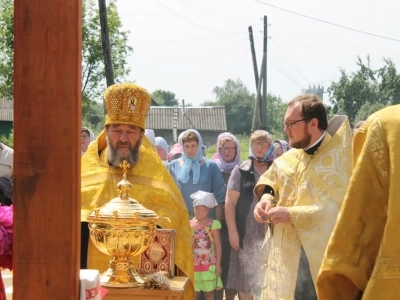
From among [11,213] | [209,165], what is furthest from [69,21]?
[209,165]

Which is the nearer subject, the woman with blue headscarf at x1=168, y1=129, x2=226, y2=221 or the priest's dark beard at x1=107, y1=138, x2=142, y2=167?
the priest's dark beard at x1=107, y1=138, x2=142, y2=167

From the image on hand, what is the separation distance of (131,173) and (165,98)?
3928 inches

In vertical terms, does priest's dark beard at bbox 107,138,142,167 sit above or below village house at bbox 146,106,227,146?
below

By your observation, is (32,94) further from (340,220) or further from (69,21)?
(340,220)

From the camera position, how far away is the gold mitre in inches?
208

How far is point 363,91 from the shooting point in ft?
140

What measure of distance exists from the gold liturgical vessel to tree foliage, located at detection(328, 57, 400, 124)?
36786 millimetres

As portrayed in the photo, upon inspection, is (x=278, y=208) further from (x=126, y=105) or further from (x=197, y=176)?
(x=197, y=176)

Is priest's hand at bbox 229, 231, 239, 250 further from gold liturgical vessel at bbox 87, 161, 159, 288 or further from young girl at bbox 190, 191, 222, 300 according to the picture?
gold liturgical vessel at bbox 87, 161, 159, 288

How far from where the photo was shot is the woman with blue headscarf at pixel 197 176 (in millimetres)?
7773

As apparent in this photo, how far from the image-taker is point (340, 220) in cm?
256

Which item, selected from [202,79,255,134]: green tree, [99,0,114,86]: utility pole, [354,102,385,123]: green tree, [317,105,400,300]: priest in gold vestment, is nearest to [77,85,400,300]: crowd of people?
[317,105,400,300]: priest in gold vestment

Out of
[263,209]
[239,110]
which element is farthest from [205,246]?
[239,110]

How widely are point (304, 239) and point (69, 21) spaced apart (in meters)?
2.99
